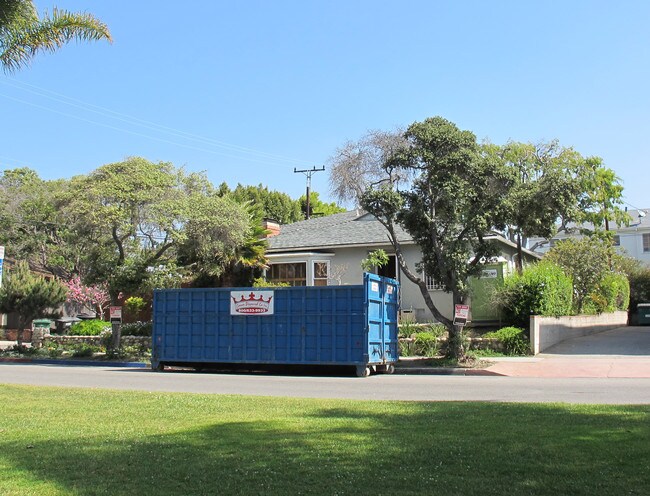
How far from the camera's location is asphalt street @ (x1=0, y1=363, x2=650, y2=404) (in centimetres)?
1302

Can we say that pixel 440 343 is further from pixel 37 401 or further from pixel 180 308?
pixel 37 401

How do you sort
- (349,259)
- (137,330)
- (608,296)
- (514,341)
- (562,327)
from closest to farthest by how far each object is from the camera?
(514,341), (562,327), (137,330), (349,259), (608,296)

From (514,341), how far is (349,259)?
9824 mm

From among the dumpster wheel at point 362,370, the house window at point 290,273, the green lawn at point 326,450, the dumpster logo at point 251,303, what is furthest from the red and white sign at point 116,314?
the green lawn at point 326,450

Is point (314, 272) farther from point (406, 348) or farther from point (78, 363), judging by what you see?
point (78, 363)

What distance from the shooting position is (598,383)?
16016 mm

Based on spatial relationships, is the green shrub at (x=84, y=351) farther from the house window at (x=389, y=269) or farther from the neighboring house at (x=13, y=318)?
the neighboring house at (x=13, y=318)

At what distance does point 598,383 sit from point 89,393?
1154 centimetres

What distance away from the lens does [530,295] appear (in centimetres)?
2533

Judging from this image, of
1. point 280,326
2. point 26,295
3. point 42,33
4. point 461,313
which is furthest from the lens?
point 26,295

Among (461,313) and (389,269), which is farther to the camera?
(389,269)

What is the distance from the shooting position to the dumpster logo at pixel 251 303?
2105 cm

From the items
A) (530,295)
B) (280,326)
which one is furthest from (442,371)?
(530,295)

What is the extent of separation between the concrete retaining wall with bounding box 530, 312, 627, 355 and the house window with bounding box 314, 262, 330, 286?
34.3 ft
